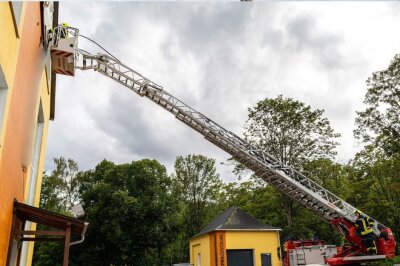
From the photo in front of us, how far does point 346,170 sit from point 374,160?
3769 mm

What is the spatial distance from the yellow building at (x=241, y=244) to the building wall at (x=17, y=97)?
16025 millimetres

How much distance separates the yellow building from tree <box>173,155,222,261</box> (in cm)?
1705

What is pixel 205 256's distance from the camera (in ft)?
79.8

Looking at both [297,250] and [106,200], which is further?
[106,200]

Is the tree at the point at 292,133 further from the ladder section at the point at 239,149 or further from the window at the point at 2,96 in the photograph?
the window at the point at 2,96

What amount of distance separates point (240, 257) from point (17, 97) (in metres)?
19.3

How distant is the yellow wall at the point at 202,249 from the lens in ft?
78.1

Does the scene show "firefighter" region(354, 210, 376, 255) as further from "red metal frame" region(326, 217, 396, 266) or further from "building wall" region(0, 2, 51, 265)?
"building wall" region(0, 2, 51, 265)

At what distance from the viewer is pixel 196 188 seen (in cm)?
4134

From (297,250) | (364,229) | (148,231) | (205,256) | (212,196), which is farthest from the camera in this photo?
(212,196)

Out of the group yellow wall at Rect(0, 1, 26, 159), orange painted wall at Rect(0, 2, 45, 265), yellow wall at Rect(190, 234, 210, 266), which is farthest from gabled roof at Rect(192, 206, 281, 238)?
yellow wall at Rect(0, 1, 26, 159)

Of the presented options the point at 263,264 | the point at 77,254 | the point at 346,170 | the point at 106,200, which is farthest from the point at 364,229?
the point at 77,254

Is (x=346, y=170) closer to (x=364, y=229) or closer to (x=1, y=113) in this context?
(x=364, y=229)

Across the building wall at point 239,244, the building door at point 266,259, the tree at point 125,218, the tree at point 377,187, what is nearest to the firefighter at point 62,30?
the building wall at point 239,244
